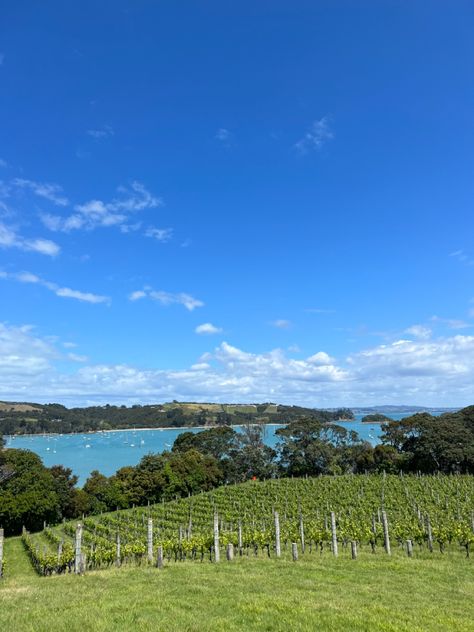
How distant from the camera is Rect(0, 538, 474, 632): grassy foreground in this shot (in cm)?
729

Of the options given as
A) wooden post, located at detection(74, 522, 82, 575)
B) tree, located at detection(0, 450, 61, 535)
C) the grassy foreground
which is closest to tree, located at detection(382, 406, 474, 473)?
the grassy foreground

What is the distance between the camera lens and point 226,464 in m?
64.0

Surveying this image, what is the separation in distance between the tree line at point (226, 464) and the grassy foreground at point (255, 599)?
33.0 m

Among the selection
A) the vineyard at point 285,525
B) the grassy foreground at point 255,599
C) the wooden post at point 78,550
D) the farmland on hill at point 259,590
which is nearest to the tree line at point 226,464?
the vineyard at point 285,525

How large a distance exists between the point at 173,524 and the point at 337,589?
96.5 ft

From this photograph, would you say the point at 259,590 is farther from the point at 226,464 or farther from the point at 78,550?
the point at 226,464

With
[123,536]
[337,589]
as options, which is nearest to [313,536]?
[337,589]

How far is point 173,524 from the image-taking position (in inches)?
1433

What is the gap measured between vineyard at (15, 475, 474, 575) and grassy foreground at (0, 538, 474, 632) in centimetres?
223

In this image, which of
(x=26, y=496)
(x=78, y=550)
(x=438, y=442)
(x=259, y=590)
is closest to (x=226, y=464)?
(x=438, y=442)

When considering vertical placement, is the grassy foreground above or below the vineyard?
above

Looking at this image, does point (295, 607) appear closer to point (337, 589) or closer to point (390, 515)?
point (337, 589)

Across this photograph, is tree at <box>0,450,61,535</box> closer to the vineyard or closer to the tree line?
the tree line

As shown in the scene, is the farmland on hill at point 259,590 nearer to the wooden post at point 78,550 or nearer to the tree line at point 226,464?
the wooden post at point 78,550
